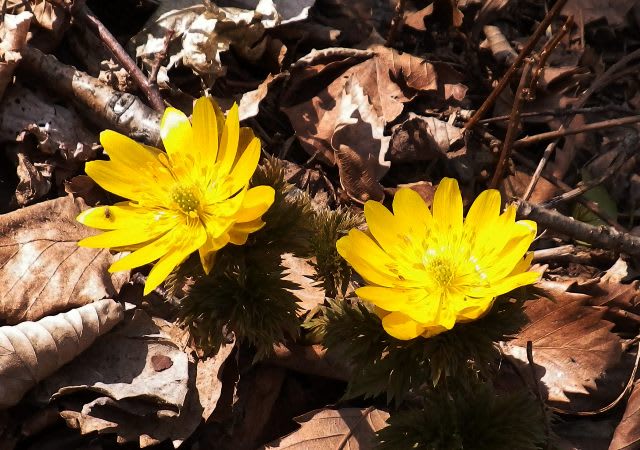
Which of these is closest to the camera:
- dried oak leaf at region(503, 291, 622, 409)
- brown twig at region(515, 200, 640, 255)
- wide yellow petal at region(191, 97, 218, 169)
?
wide yellow petal at region(191, 97, 218, 169)

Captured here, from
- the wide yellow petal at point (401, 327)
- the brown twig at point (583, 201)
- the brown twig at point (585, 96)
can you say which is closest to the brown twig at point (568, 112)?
the brown twig at point (585, 96)

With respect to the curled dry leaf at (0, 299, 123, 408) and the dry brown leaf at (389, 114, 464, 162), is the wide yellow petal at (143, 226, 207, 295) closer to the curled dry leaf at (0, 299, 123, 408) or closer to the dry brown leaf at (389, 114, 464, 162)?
the curled dry leaf at (0, 299, 123, 408)

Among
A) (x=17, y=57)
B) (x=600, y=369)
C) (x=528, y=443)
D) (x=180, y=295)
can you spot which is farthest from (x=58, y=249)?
(x=600, y=369)

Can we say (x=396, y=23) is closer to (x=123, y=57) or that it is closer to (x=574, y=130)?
(x=574, y=130)

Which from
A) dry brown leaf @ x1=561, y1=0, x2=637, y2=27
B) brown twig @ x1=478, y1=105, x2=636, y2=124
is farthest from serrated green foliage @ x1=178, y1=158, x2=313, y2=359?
dry brown leaf @ x1=561, y1=0, x2=637, y2=27

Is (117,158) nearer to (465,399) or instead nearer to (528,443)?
(465,399)

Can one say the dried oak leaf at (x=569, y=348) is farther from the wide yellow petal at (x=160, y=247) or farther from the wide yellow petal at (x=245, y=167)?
the wide yellow petal at (x=160, y=247)
